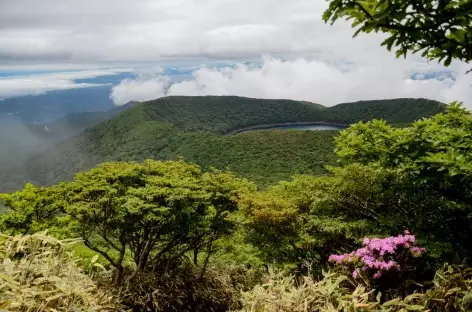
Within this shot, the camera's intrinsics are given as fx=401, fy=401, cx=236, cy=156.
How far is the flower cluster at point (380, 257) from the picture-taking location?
6215mm

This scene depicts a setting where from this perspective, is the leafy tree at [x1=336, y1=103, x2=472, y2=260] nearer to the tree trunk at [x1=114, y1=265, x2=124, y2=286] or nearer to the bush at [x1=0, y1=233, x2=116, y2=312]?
the bush at [x1=0, y1=233, x2=116, y2=312]

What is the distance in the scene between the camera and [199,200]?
11.8 m

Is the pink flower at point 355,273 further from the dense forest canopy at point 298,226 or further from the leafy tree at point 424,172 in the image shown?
the leafy tree at point 424,172

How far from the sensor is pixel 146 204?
10.5 m

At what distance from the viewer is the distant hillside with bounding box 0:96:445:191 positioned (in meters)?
90.4

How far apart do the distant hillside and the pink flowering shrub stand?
56.6 m

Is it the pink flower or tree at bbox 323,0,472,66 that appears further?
the pink flower

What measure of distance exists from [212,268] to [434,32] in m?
12.7

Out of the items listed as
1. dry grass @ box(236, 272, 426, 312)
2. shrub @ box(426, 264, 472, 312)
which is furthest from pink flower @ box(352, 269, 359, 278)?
dry grass @ box(236, 272, 426, 312)

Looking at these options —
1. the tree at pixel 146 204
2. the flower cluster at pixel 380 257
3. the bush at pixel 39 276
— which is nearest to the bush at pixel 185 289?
the tree at pixel 146 204

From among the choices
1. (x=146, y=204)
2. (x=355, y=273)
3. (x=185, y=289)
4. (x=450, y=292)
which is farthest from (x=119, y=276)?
(x=450, y=292)

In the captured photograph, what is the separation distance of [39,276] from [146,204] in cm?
776

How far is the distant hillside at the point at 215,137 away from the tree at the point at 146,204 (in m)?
50.0

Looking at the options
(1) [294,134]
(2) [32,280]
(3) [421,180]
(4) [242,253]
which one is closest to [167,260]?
(4) [242,253]
